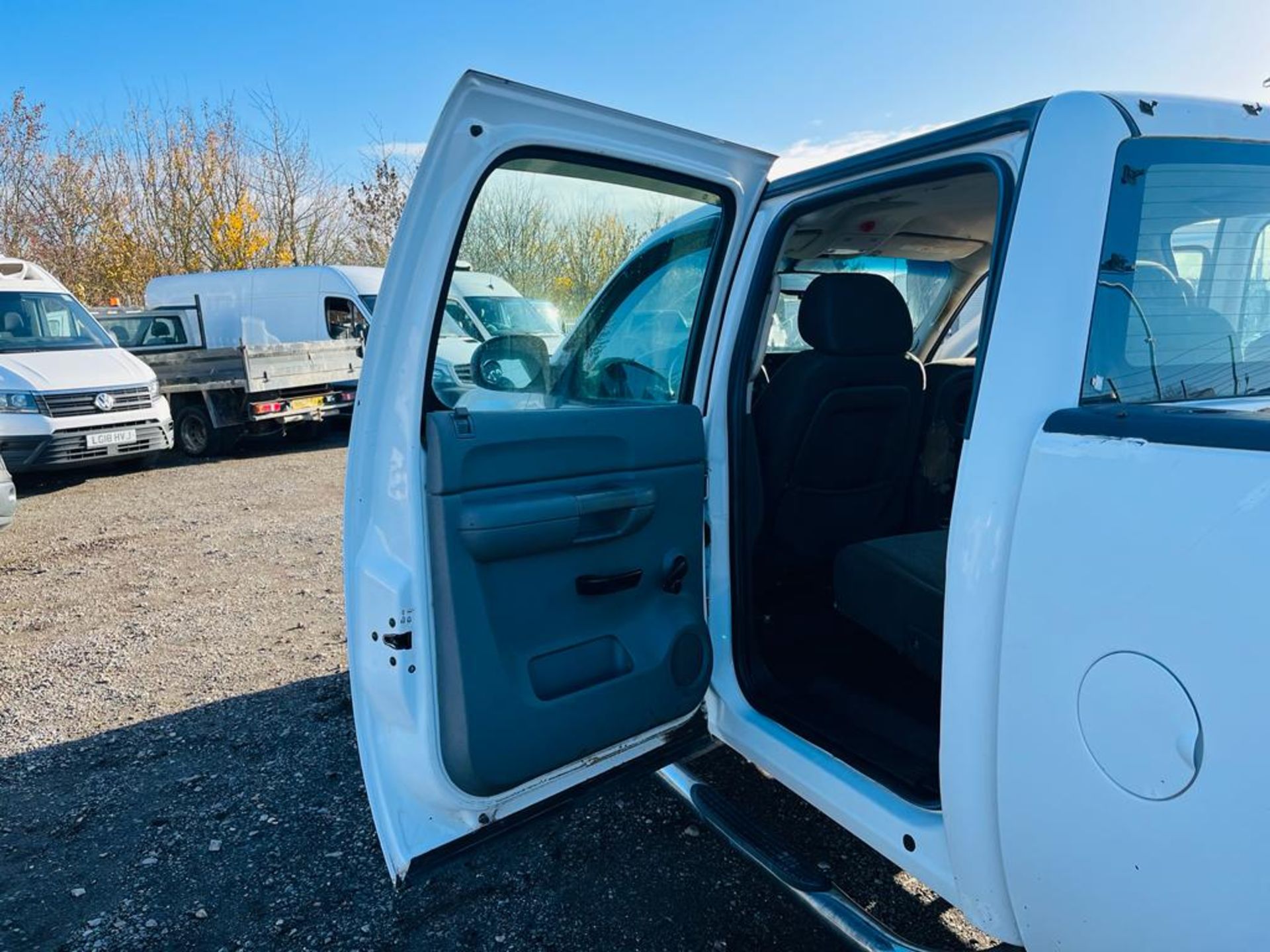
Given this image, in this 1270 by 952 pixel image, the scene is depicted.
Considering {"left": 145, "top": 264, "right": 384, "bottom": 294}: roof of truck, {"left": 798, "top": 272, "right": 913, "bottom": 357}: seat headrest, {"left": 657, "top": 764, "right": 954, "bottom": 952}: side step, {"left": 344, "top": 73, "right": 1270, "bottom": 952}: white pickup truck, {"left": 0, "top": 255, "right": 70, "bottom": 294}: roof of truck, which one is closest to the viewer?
{"left": 344, "top": 73, "right": 1270, "bottom": 952}: white pickup truck

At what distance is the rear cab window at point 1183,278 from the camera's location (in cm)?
145

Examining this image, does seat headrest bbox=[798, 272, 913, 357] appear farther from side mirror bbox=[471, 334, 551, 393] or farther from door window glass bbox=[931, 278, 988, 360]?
door window glass bbox=[931, 278, 988, 360]

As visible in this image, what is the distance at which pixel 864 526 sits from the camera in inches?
113

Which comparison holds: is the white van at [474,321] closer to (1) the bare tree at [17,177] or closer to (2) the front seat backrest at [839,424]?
(2) the front seat backrest at [839,424]

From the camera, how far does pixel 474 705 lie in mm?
1833

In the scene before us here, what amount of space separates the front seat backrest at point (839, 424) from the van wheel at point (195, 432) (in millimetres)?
10151

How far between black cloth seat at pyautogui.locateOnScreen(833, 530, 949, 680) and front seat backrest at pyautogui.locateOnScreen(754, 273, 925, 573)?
0.26 metres

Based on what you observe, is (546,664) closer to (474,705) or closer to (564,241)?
(474,705)

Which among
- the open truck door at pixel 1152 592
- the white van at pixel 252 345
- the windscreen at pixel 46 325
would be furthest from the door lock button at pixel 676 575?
the windscreen at pixel 46 325

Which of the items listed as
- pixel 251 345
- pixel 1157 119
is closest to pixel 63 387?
pixel 251 345

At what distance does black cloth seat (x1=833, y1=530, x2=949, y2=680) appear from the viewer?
2.12m

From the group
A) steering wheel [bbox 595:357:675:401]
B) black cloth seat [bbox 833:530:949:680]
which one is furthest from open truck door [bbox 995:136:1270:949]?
steering wheel [bbox 595:357:675:401]

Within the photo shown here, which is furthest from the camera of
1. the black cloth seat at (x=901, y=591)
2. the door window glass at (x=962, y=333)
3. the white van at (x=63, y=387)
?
the white van at (x=63, y=387)

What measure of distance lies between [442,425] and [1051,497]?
1.26m
